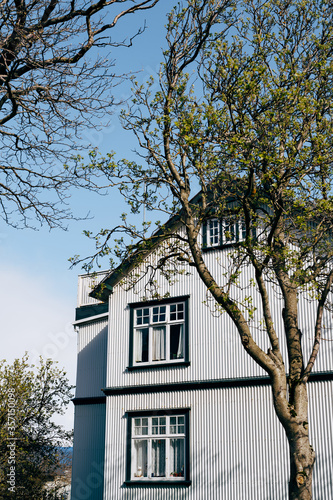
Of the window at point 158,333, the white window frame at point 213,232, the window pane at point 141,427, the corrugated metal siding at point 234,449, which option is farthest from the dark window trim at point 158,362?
the white window frame at point 213,232

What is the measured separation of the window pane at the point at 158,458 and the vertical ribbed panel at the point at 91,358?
15.1 feet

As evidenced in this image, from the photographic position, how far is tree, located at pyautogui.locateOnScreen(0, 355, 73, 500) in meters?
22.6

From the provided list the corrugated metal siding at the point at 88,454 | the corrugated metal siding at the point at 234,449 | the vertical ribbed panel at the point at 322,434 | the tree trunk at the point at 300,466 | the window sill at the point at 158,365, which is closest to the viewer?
the tree trunk at the point at 300,466

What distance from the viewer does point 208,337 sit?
18344 millimetres

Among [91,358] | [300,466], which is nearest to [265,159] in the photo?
[300,466]

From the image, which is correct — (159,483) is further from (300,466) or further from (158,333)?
(300,466)

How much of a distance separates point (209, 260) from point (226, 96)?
319 inches

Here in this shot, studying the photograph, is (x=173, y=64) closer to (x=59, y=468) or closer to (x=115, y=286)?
(x=115, y=286)

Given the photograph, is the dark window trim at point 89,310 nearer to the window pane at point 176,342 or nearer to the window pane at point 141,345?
the window pane at point 141,345

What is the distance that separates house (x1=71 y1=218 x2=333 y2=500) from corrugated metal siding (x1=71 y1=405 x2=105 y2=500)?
98 mm

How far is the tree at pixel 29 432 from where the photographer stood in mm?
22594

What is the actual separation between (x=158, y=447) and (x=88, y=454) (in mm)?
4777

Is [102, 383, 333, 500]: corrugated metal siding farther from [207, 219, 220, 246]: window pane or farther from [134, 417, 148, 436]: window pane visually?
[207, 219, 220, 246]: window pane

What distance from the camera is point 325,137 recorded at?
37.4 ft
